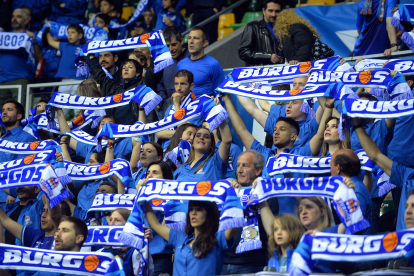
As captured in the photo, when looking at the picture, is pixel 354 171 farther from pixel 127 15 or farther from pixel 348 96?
pixel 127 15

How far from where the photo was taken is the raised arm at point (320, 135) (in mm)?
6043

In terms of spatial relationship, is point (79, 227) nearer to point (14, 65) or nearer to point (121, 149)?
point (121, 149)

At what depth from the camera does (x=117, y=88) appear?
8156 mm

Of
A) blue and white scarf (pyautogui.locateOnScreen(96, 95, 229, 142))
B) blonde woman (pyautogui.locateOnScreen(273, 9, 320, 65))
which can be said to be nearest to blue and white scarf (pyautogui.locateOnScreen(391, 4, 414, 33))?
blonde woman (pyautogui.locateOnScreen(273, 9, 320, 65))

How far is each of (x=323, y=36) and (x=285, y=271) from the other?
6067 millimetres

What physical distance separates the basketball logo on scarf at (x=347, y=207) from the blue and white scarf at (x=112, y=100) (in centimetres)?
319

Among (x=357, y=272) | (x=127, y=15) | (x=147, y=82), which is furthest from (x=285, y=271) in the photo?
(x=127, y=15)

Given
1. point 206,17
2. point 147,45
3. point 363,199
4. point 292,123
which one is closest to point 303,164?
point 292,123

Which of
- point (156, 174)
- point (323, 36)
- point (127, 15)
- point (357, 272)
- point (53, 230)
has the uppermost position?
point (127, 15)

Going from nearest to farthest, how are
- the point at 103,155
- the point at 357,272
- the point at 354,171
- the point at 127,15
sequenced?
the point at 357,272 → the point at 354,171 → the point at 103,155 → the point at 127,15

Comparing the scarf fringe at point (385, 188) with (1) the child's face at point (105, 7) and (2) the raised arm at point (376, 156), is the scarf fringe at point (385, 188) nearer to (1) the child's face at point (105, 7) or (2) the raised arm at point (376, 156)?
(2) the raised arm at point (376, 156)

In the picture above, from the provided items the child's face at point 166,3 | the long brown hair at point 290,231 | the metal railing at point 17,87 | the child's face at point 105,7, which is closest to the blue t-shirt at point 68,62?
the metal railing at point 17,87

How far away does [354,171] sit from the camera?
5148 millimetres

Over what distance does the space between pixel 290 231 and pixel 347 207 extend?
46 cm
